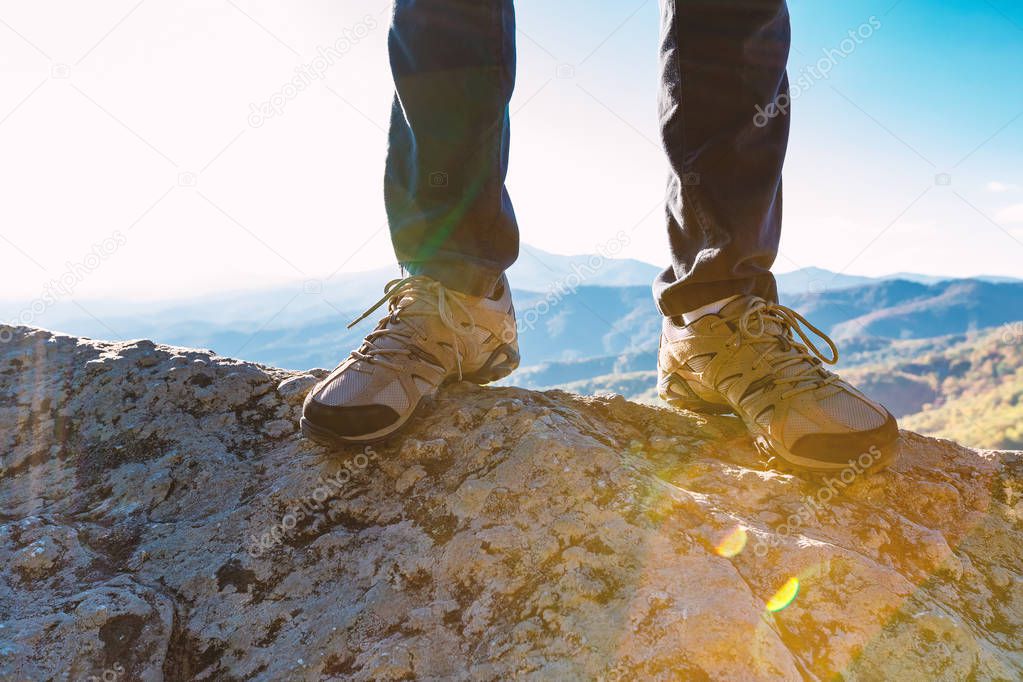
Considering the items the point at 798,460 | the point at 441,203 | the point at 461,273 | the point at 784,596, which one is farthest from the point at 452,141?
the point at 784,596

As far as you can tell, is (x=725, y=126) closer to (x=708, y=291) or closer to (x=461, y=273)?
(x=708, y=291)

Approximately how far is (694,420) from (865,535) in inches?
29.1

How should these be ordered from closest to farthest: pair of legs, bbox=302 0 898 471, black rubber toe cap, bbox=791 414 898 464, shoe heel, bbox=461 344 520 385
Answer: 1. black rubber toe cap, bbox=791 414 898 464
2. pair of legs, bbox=302 0 898 471
3. shoe heel, bbox=461 344 520 385

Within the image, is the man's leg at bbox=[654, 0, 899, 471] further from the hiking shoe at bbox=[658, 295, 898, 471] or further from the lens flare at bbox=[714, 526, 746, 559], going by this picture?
the lens flare at bbox=[714, 526, 746, 559]

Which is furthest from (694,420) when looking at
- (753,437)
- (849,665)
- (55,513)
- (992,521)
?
(55,513)

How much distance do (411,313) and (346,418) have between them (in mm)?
516

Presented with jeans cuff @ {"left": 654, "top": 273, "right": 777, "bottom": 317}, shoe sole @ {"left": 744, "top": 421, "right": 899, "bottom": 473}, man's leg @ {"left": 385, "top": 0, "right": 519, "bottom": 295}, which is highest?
man's leg @ {"left": 385, "top": 0, "right": 519, "bottom": 295}

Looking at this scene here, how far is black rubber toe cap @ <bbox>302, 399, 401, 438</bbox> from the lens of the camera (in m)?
1.70

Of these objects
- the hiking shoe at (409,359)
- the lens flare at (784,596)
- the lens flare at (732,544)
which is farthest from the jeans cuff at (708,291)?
the lens flare at (784,596)

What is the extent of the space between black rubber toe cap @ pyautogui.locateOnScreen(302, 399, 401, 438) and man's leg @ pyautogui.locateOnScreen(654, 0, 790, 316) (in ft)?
3.74

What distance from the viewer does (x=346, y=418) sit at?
170cm

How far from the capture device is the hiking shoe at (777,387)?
5.41ft

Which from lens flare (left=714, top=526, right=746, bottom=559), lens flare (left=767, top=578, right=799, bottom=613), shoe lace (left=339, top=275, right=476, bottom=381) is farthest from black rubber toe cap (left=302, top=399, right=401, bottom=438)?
lens flare (left=767, top=578, right=799, bottom=613)

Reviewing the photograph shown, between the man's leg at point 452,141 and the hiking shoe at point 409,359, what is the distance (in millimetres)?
98
